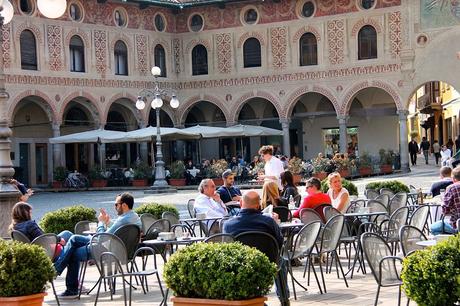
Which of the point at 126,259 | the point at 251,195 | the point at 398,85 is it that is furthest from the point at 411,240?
the point at 398,85

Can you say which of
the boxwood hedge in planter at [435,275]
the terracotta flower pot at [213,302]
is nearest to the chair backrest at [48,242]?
the terracotta flower pot at [213,302]

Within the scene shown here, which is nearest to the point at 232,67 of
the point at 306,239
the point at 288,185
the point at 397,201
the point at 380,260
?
the point at 288,185

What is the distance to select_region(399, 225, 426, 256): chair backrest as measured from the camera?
8531 millimetres

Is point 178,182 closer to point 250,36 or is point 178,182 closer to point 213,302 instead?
point 250,36

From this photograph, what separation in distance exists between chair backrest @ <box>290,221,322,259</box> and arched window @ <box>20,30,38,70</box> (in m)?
27.1

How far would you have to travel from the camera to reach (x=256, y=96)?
4012cm

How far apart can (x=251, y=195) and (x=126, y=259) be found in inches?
63.1

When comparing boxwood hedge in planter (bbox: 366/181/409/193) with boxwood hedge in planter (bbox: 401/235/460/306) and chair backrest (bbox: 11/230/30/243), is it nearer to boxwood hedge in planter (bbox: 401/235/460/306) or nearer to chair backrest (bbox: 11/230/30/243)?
chair backrest (bbox: 11/230/30/243)

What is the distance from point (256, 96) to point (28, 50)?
10.1 metres

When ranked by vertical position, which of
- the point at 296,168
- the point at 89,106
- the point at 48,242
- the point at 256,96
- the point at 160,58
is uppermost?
the point at 160,58

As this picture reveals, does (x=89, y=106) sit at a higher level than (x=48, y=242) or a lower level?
higher

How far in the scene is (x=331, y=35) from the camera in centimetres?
3834

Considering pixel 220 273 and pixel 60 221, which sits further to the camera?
pixel 60 221

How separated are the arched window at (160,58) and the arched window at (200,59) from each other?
134 cm
